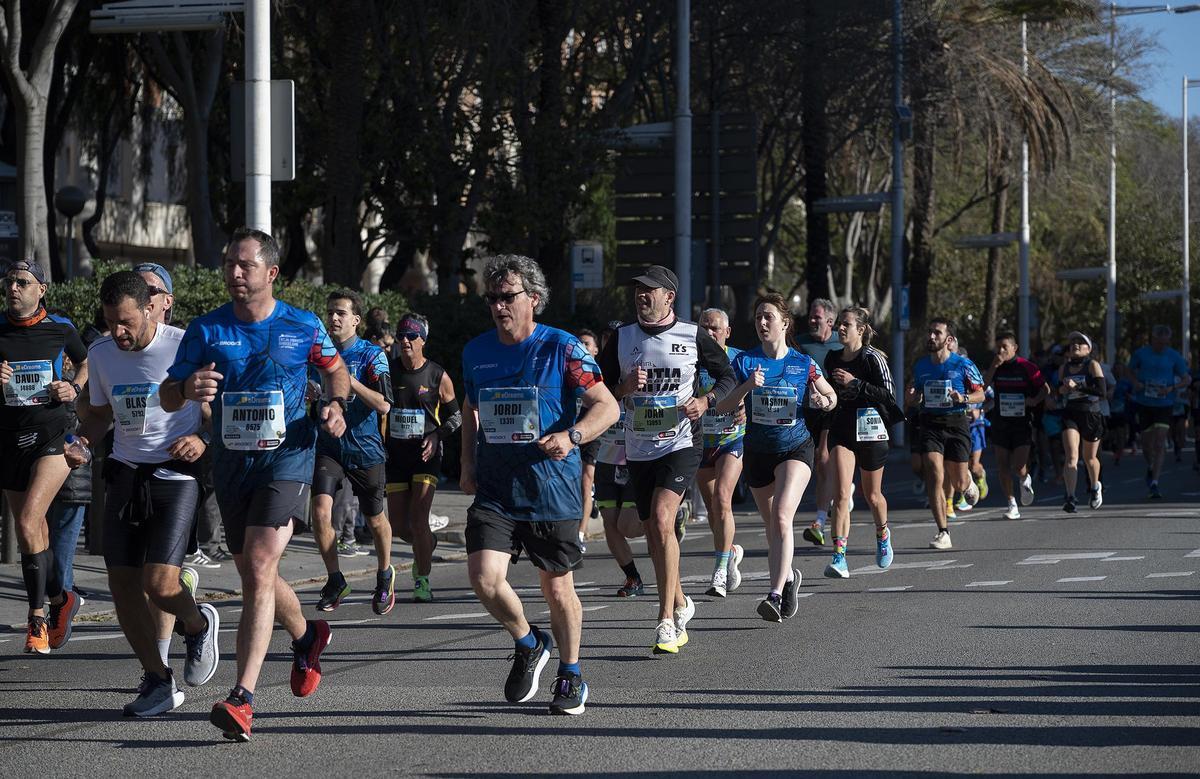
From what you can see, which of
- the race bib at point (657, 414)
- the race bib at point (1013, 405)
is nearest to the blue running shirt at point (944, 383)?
the race bib at point (1013, 405)

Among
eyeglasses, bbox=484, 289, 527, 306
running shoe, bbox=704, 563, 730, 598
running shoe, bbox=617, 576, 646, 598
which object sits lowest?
running shoe, bbox=617, 576, 646, 598

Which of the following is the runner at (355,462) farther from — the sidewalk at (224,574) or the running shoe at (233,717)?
the running shoe at (233,717)

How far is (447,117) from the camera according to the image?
2581 centimetres

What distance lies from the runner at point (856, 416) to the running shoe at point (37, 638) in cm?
530

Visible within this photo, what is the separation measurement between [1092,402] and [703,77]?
43.4ft

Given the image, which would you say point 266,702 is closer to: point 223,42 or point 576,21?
point 223,42

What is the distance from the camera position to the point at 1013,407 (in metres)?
17.6

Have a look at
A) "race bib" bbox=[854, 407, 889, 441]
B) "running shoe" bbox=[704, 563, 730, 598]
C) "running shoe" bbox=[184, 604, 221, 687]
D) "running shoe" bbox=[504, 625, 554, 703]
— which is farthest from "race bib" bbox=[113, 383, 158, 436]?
"race bib" bbox=[854, 407, 889, 441]

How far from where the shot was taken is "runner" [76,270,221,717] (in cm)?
734

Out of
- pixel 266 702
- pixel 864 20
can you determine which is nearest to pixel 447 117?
pixel 864 20

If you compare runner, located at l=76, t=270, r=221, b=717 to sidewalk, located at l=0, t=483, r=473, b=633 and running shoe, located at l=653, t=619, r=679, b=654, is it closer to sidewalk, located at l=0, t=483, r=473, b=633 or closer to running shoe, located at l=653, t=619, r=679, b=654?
running shoe, located at l=653, t=619, r=679, b=654

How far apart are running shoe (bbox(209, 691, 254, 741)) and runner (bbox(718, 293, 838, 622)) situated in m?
4.09

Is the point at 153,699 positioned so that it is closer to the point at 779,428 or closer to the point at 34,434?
the point at 34,434

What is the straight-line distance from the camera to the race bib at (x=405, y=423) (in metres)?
11.5
